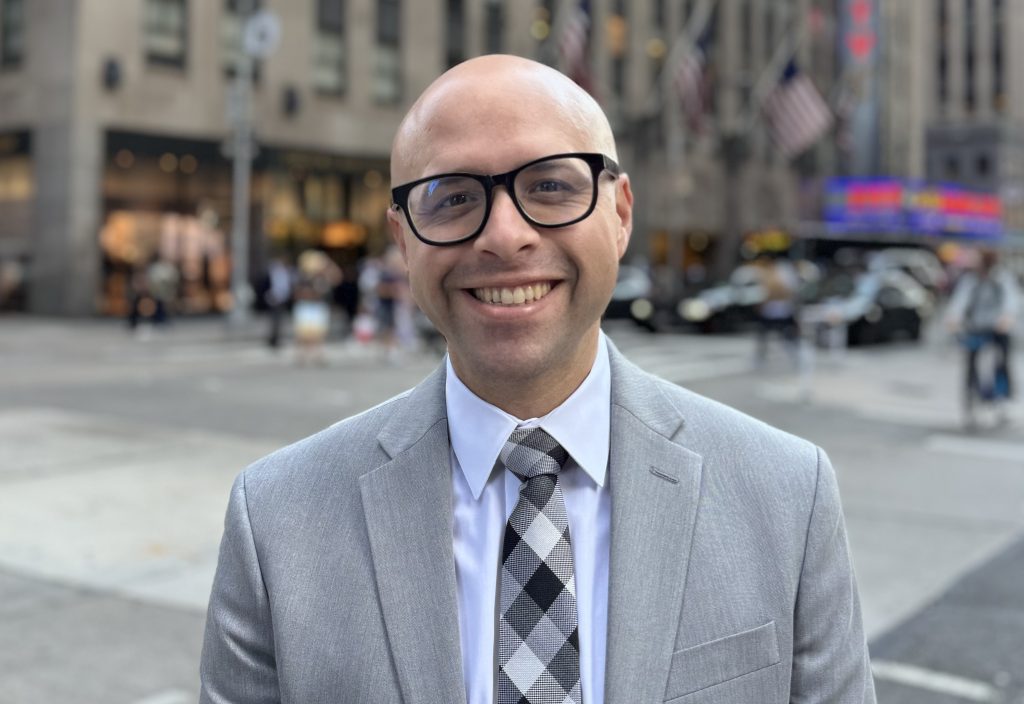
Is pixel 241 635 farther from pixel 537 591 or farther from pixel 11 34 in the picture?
pixel 11 34

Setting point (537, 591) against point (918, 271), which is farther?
point (918, 271)

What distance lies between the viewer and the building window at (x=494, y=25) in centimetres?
4097

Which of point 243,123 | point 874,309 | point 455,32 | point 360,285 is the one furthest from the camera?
point 455,32

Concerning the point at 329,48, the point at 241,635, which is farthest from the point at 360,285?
the point at 241,635

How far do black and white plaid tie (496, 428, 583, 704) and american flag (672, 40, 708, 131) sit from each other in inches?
1274

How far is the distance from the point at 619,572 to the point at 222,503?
709 cm

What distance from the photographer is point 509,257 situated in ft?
5.58

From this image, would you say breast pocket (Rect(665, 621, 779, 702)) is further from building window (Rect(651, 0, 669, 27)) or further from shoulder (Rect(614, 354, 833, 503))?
building window (Rect(651, 0, 669, 27))

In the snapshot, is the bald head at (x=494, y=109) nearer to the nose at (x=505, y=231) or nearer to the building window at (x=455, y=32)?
the nose at (x=505, y=231)

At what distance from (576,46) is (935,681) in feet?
87.9

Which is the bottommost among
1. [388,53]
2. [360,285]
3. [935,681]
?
[935,681]

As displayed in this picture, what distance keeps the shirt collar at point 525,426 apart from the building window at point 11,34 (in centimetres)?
3319

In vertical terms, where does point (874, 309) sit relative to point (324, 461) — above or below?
above

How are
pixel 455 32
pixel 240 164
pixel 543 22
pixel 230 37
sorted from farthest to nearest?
pixel 543 22, pixel 455 32, pixel 230 37, pixel 240 164
